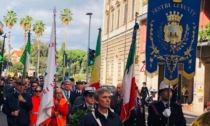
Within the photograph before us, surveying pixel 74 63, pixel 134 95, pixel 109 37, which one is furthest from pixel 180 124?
pixel 74 63

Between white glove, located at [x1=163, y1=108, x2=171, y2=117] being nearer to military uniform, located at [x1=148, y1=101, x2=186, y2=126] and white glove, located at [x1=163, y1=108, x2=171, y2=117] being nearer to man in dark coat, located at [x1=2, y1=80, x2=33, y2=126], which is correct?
military uniform, located at [x1=148, y1=101, x2=186, y2=126]

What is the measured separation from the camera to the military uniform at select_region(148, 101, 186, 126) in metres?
8.20

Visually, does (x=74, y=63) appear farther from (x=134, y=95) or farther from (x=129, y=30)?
(x=134, y=95)

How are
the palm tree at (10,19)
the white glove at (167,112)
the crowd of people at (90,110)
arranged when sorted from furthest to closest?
the palm tree at (10,19) → the white glove at (167,112) → the crowd of people at (90,110)

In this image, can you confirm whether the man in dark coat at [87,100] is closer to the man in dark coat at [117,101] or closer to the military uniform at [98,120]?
the man in dark coat at [117,101]

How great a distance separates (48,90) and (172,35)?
2.56 metres

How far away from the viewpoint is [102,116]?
18.5ft

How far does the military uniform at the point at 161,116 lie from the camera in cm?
820

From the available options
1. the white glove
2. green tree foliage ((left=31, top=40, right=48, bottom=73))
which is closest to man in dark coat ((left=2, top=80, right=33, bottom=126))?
the white glove

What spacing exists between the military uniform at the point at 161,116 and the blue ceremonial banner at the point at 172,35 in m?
1.19

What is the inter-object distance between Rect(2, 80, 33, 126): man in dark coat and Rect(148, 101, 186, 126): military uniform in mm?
2710

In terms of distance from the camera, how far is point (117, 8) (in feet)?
174

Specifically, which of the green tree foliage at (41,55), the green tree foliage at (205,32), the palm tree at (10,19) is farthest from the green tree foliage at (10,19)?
the green tree foliage at (205,32)

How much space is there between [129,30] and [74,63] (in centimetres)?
8990
